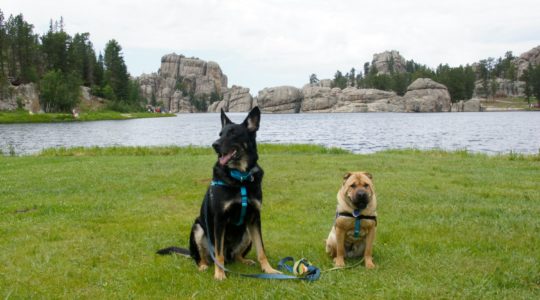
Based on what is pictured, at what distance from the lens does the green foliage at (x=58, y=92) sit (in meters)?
104

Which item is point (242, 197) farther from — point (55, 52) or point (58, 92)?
point (55, 52)

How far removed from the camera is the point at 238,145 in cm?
651

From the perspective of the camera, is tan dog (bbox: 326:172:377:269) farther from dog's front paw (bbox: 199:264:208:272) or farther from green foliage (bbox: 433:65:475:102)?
green foliage (bbox: 433:65:475:102)

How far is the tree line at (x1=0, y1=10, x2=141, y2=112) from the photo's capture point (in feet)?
353

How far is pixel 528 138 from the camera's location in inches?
Result: 1828

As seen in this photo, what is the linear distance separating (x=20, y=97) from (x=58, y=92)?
8805 millimetres

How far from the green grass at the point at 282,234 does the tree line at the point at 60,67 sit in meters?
99.7

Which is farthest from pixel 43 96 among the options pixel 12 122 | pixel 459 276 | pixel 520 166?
pixel 459 276

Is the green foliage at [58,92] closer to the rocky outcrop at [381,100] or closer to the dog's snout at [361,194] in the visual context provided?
the rocky outcrop at [381,100]

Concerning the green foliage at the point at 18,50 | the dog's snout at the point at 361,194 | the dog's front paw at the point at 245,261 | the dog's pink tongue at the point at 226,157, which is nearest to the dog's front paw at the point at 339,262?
the dog's snout at the point at 361,194

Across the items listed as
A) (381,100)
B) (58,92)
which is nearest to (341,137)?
(58,92)

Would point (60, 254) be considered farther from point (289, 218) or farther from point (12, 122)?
point (12, 122)

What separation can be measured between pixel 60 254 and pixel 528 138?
49494 mm

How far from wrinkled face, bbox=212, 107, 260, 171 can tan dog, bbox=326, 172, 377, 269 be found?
1667mm
